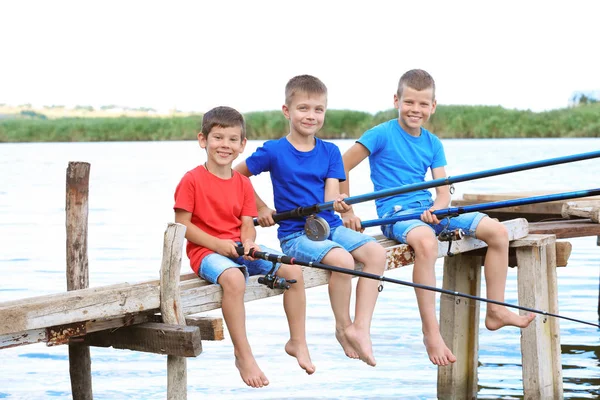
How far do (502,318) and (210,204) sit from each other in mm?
1972

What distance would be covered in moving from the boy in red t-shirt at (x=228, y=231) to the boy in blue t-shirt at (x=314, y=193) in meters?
0.26

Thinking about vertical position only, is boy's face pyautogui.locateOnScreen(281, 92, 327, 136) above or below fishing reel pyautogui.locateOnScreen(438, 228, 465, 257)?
above

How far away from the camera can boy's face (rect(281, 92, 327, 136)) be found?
214 inches

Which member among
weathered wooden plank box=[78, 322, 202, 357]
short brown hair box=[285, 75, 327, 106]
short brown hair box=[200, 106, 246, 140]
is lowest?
weathered wooden plank box=[78, 322, 202, 357]

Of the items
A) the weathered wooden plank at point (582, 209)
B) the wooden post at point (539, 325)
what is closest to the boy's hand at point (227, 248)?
the wooden post at point (539, 325)

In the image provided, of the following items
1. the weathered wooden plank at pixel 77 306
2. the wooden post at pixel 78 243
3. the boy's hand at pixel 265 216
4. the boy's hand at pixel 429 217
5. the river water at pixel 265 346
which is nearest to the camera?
the weathered wooden plank at pixel 77 306

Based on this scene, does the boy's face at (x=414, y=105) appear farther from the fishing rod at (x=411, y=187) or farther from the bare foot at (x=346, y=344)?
the bare foot at (x=346, y=344)

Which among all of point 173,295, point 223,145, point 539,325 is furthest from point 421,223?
point 173,295

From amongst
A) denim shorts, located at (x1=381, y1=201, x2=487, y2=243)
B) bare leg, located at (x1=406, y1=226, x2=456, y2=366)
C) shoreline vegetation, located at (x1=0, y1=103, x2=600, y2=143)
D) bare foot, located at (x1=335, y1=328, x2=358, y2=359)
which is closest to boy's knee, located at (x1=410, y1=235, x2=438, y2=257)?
bare leg, located at (x1=406, y1=226, x2=456, y2=366)

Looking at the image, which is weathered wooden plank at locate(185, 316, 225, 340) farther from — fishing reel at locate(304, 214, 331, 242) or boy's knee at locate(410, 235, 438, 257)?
boy's knee at locate(410, 235, 438, 257)

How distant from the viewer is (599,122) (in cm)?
4069

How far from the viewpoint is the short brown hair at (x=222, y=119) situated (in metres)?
5.12

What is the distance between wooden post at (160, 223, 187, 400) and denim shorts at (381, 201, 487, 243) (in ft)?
5.03

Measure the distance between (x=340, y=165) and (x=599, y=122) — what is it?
3695 centimetres
